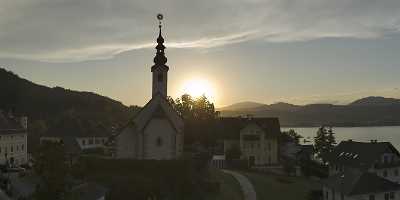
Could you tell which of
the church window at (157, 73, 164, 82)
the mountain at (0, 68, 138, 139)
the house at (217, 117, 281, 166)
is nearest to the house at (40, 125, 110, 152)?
the house at (217, 117, 281, 166)

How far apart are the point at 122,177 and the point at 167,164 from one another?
14.4 feet

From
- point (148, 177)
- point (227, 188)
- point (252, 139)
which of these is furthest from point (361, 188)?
point (252, 139)

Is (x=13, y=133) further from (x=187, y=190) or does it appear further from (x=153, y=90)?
(x=187, y=190)

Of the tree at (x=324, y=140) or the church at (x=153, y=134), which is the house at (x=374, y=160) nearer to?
the tree at (x=324, y=140)

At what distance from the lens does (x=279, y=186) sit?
5531cm

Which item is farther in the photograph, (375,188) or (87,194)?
(375,188)

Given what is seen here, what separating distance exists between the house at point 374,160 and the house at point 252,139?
9544 mm

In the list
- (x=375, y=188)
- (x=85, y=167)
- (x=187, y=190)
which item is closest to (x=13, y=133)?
(x=85, y=167)

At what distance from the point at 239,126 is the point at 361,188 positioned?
27926 millimetres

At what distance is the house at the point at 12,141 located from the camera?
2472 inches

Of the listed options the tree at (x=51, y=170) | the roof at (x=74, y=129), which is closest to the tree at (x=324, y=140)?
the roof at (x=74, y=129)

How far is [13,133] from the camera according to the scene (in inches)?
2579

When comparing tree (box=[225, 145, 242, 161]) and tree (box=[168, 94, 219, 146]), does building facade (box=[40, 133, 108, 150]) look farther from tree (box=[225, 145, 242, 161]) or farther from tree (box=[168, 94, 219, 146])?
tree (box=[225, 145, 242, 161])

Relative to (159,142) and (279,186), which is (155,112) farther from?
(279,186)
